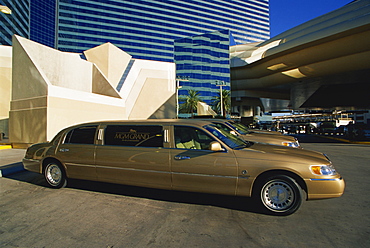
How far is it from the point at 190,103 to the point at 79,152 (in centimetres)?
4123

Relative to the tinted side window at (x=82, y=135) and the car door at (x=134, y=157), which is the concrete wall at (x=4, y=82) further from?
the car door at (x=134, y=157)

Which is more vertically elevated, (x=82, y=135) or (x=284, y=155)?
(x=82, y=135)

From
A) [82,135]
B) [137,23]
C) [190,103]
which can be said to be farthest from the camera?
[137,23]

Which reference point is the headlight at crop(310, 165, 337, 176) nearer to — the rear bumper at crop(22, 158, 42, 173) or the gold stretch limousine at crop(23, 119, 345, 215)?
the gold stretch limousine at crop(23, 119, 345, 215)

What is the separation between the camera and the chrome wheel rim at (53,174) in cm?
533

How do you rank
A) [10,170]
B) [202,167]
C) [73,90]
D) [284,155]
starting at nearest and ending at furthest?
1. [284,155]
2. [202,167]
3. [10,170]
4. [73,90]

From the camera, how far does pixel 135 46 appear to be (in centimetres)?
8625

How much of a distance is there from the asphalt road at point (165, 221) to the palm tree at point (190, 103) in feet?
135

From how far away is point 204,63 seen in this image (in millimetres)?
49750

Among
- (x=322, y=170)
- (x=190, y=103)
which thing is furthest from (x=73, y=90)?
(x=190, y=103)

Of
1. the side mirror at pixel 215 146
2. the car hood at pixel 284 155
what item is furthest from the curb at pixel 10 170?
the car hood at pixel 284 155

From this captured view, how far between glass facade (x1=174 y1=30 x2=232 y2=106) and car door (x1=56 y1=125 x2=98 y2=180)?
131 feet

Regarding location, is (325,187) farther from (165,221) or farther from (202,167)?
(165,221)

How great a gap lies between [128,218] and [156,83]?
24.6m
